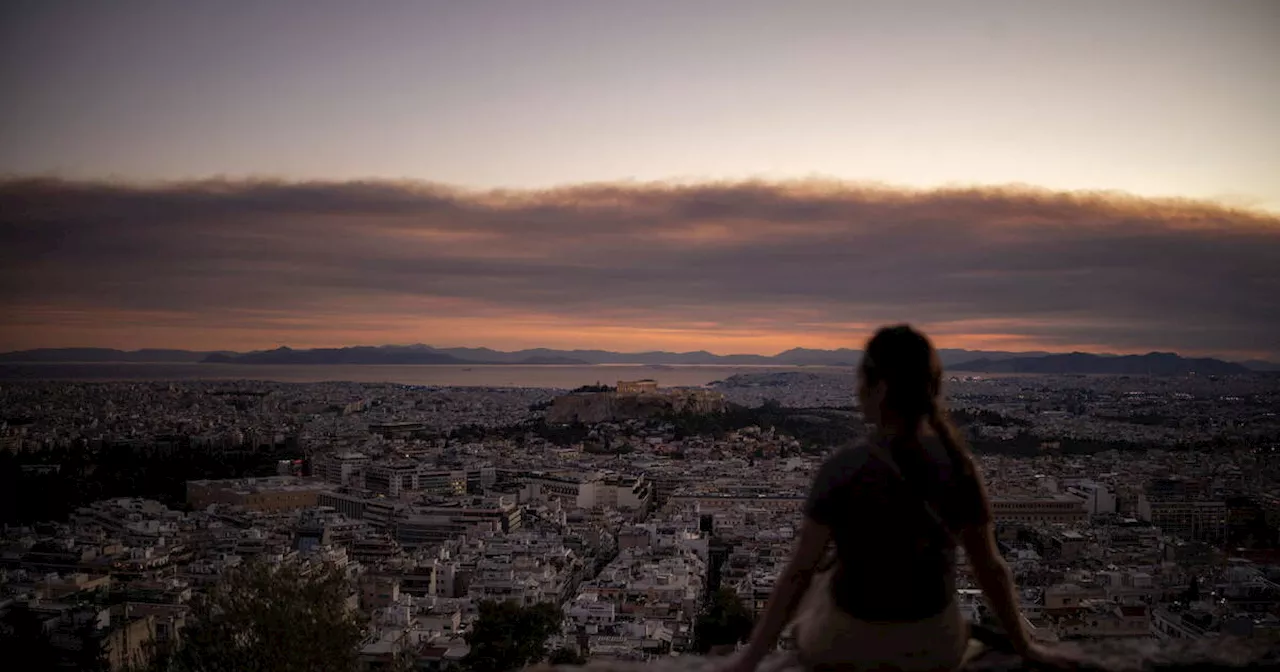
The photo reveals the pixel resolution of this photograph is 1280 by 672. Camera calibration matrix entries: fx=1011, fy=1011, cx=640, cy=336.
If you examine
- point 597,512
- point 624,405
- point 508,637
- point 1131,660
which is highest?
point 1131,660

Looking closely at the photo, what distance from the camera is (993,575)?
170 cm

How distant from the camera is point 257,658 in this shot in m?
6.66

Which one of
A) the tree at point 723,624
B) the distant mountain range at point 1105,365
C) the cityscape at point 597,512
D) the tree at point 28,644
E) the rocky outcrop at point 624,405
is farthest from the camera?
the rocky outcrop at point 624,405

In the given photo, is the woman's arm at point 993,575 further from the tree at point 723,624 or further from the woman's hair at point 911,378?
the tree at point 723,624

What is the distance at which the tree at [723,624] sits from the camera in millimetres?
10391

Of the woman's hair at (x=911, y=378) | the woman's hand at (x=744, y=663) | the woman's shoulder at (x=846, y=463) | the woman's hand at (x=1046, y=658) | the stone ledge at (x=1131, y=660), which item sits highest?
the woman's hair at (x=911, y=378)

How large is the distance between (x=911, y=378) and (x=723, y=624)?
970 centimetres

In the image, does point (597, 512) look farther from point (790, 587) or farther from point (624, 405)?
point (624, 405)

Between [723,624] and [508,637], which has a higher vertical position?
[508,637]

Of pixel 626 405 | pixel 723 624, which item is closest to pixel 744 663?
pixel 723 624

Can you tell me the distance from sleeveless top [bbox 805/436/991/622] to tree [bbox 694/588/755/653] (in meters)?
8.47

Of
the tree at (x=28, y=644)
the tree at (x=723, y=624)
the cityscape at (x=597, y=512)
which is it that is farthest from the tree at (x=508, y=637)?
the tree at (x=28, y=644)

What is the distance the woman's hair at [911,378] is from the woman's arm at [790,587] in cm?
23

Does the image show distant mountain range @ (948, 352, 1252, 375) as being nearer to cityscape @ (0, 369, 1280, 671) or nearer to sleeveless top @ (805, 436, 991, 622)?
cityscape @ (0, 369, 1280, 671)
